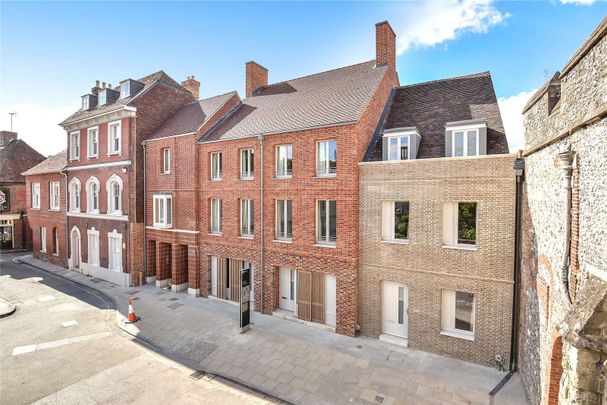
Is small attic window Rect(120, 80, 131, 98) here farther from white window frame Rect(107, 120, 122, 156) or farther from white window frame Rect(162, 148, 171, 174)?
white window frame Rect(162, 148, 171, 174)

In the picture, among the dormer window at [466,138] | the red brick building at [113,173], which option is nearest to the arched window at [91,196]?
the red brick building at [113,173]

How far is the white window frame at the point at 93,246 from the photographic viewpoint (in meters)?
19.5

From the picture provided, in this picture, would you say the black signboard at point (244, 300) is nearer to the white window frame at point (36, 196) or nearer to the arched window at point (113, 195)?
the arched window at point (113, 195)

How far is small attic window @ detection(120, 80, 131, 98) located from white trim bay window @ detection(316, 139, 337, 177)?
14505 mm

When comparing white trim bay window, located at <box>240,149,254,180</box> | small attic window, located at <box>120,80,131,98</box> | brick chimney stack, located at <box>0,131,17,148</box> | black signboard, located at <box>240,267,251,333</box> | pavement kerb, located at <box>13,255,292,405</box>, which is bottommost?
pavement kerb, located at <box>13,255,292,405</box>

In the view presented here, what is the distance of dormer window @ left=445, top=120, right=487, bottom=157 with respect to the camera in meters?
10.6

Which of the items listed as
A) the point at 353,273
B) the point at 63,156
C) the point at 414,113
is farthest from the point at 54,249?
the point at 414,113

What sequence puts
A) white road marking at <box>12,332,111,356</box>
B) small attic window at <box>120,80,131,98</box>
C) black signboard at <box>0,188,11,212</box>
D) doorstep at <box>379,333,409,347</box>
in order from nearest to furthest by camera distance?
white road marking at <box>12,332,111,356</box> < doorstep at <box>379,333,409,347</box> < small attic window at <box>120,80,131,98</box> < black signboard at <box>0,188,11,212</box>

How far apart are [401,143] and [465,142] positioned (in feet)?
7.14

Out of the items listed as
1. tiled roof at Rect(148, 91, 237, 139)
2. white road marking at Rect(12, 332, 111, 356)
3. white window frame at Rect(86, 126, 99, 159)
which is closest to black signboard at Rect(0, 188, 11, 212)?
white window frame at Rect(86, 126, 99, 159)

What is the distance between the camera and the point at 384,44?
15.2 metres

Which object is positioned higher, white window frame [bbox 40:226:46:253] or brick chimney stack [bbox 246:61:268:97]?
brick chimney stack [bbox 246:61:268:97]

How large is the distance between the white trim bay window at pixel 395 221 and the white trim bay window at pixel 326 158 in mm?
2482

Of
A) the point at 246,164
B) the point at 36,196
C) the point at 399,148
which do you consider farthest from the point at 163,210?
the point at 36,196
